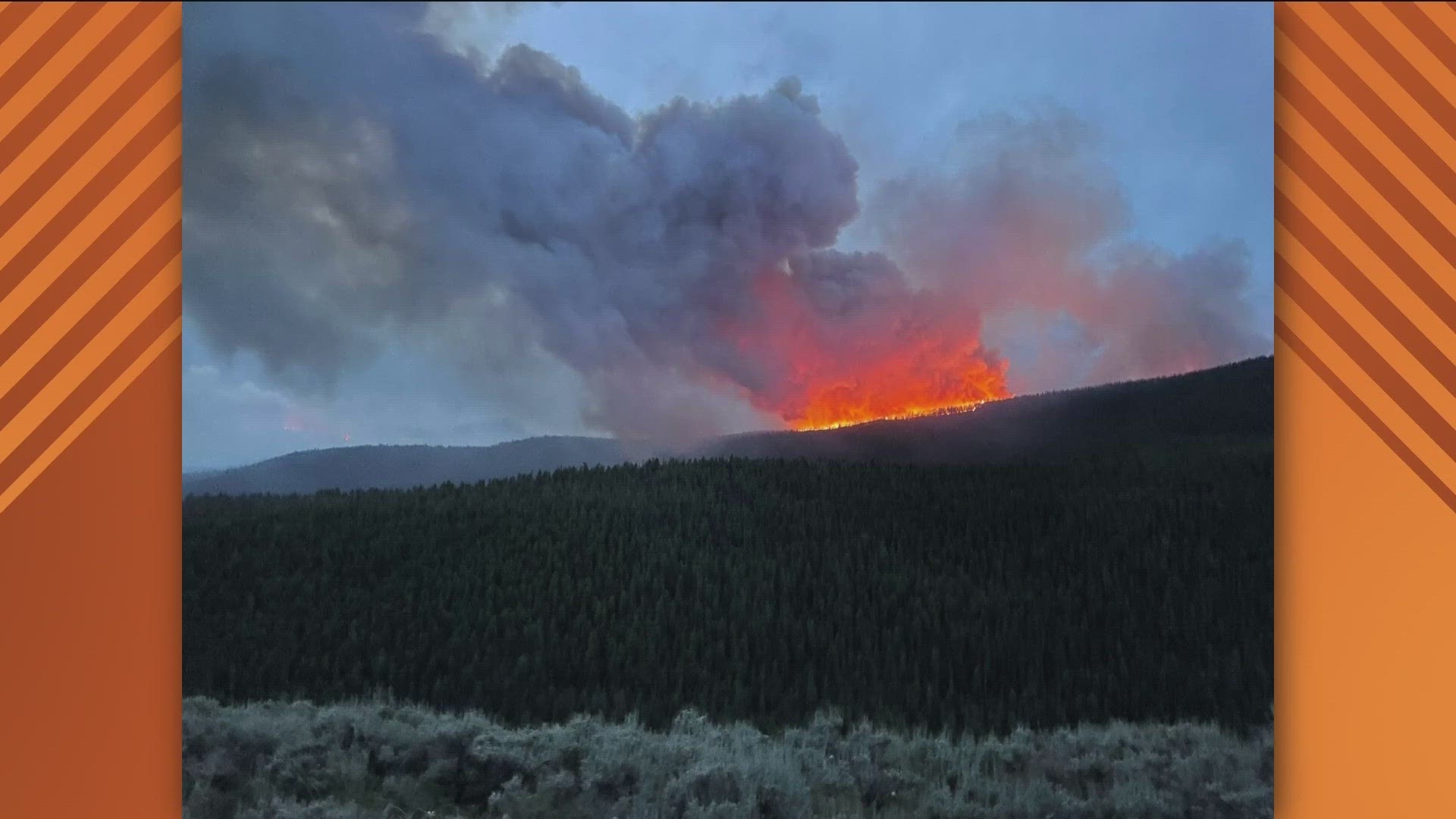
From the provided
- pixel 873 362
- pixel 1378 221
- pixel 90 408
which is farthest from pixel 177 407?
pixel 1378 221

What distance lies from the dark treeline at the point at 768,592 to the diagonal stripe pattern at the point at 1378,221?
48cm

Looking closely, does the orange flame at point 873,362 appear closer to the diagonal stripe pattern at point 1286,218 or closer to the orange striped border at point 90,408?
the diagonal stripe pattern at point 1286,218

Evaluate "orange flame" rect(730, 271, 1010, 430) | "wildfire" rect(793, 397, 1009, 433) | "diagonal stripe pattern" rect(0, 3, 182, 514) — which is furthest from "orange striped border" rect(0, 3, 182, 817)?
"wildfire" rect(793, 397, 1009, 433)

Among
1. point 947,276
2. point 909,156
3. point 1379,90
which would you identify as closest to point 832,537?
point 947,276

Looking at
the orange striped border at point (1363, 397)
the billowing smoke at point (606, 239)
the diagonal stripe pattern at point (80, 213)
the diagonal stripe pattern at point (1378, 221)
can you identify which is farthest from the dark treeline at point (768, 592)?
the diagonal stripe pattern at point (80, 213)

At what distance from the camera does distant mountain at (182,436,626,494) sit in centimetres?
339

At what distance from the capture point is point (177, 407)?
11.1 feet

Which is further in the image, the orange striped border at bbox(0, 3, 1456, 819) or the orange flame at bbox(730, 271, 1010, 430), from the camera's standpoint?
the orange flame at bbox(730, 271, 1010, 430)

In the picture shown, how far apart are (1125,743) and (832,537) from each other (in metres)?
1.15

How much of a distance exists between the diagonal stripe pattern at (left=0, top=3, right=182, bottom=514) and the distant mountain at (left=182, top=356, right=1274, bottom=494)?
521mm

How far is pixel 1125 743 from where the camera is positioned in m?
3.20

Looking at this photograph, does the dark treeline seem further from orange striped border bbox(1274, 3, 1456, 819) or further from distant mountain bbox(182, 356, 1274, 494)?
orange striped border bbox(1274, 3, 1456, 819)

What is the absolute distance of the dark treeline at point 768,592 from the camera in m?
3.26

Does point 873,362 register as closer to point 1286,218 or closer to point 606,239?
point 606,239
